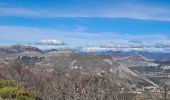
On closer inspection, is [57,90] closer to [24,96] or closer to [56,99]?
[56,99]

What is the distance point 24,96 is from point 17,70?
369ft

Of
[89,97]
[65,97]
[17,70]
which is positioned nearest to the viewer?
[89,97]

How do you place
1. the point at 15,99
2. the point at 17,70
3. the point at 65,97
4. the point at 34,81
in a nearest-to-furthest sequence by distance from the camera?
the point at 15,99, the point at 65,97, the point at 34,81, the point at 17,70

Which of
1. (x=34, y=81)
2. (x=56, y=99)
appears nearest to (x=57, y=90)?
(x=56, y=99)

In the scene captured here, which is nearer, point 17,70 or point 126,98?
point 126,98

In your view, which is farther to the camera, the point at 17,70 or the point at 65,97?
the point at 17,70

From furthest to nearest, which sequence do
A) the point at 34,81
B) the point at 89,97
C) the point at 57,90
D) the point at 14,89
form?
the point at 34,81 → the point at 57,90 → the point at 89,97 → the point at 14,89

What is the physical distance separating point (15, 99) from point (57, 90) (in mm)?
35493

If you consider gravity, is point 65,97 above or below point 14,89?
below

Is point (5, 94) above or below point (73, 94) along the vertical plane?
above

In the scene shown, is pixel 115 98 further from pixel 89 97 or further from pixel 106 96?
pixel 89 97

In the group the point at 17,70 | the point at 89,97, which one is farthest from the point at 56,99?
the point at 17,70

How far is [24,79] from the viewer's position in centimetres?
12812

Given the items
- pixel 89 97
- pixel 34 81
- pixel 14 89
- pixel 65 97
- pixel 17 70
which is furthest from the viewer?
pixel 17 70
